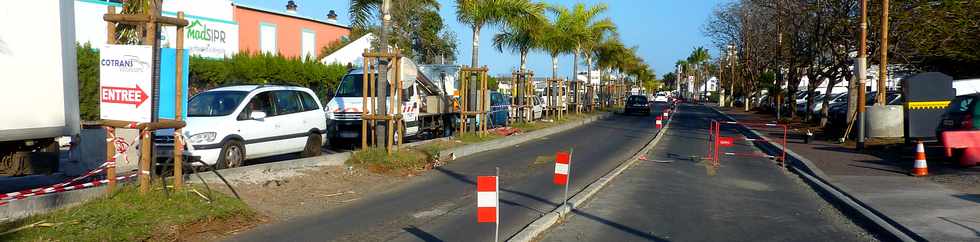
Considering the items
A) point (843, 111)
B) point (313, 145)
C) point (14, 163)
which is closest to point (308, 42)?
point (843, 111)

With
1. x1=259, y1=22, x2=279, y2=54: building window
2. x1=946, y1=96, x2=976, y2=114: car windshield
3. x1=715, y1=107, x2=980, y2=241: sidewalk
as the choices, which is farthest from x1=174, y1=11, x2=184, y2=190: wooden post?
x1=259, y1=22, x2=279, y2=54: building window

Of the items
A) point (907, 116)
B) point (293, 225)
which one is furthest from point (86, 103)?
point (907, 116)

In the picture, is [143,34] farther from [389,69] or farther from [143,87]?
[389,69]

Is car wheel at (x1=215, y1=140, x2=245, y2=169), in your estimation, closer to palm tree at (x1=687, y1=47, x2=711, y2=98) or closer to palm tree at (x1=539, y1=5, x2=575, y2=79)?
palm tree at (x1=539, y1=5, x2=575, y2=79)

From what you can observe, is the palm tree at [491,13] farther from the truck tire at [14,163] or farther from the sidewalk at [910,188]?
the truck tire at [14,163]

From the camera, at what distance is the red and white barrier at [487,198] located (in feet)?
24.2

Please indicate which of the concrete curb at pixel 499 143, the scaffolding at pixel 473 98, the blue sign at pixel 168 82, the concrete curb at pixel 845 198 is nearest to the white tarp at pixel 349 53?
the concrete curb at pixel 499 143

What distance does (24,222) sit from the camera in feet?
25.9

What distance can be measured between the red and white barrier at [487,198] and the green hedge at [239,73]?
15.3 metres

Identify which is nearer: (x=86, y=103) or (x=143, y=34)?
(x=143, y=34)

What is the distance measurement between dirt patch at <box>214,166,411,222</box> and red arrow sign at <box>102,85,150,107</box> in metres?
1.97

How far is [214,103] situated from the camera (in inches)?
550

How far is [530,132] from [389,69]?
36.9ft

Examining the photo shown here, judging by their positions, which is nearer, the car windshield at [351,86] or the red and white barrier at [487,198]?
the red and white barrier at [487,198]
